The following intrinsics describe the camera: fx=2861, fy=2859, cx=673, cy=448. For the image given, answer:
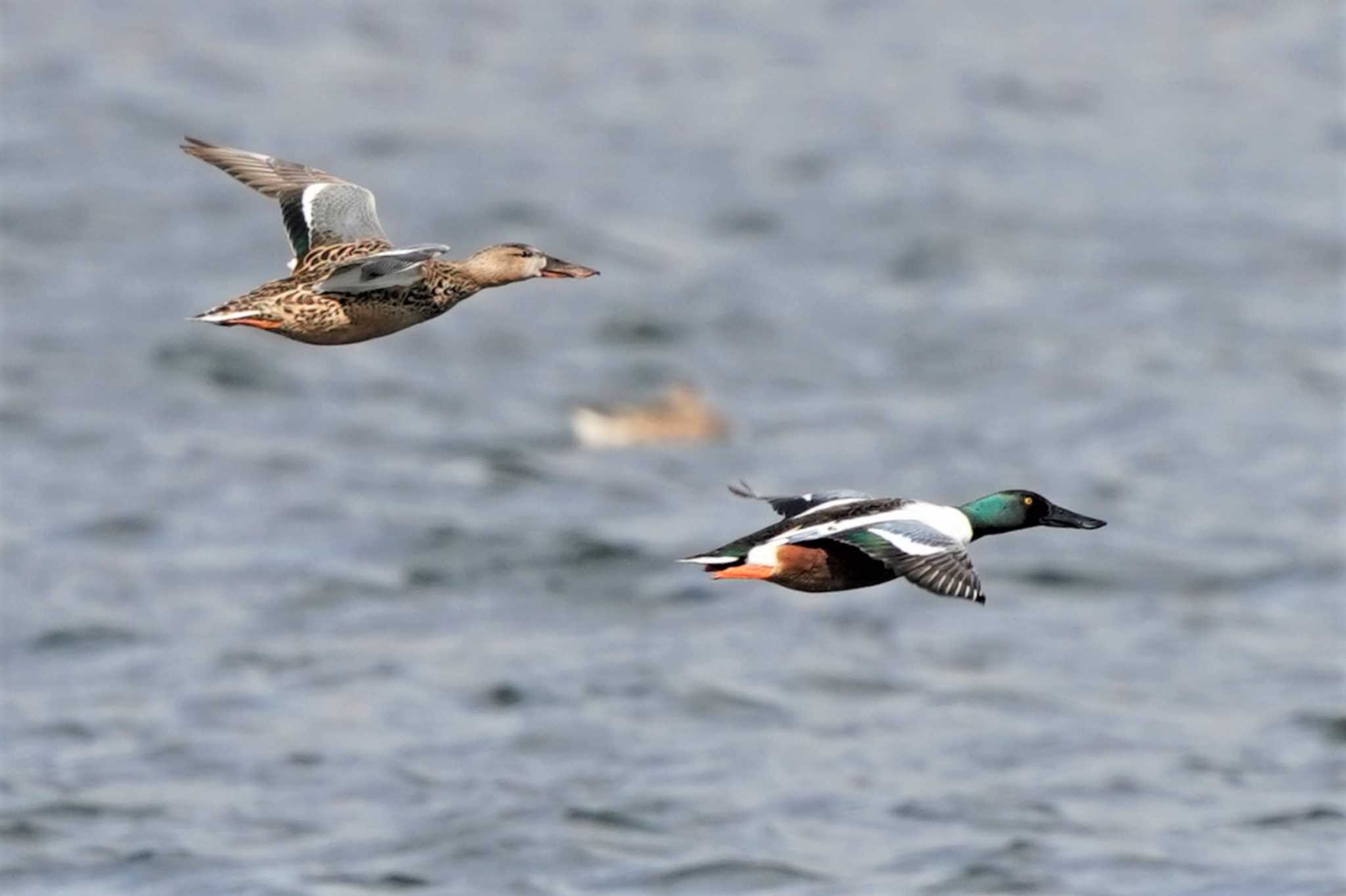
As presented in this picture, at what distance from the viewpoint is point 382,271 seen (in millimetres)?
7215

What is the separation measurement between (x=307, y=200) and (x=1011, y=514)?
2179 mm

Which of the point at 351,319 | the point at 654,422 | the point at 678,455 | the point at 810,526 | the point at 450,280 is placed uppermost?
the point at 654,422

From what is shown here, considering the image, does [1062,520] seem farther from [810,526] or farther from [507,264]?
[507,264]

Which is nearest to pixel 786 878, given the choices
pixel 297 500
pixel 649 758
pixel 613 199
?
pixel 649 758

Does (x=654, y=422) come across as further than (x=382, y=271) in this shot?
Yes

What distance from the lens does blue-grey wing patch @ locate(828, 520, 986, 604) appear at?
21.9 feet

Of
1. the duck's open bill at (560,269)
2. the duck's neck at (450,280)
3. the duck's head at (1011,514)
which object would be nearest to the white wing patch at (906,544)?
the duck's head at (1011,514)

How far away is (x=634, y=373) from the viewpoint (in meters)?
26.1

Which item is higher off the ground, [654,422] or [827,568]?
[654,422]

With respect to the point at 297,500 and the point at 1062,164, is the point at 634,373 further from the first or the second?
the point at 1062,164

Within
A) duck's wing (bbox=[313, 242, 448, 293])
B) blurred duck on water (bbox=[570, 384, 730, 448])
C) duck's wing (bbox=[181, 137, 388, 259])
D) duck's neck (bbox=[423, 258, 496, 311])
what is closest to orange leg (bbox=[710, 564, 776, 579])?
duck's neck (bbox=[423, 258, 496, 311])

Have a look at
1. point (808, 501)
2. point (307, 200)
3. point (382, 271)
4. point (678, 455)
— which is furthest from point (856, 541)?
point (678, 455)

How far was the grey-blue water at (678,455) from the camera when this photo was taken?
17516 mm

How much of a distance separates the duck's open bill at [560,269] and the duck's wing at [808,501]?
814mm
